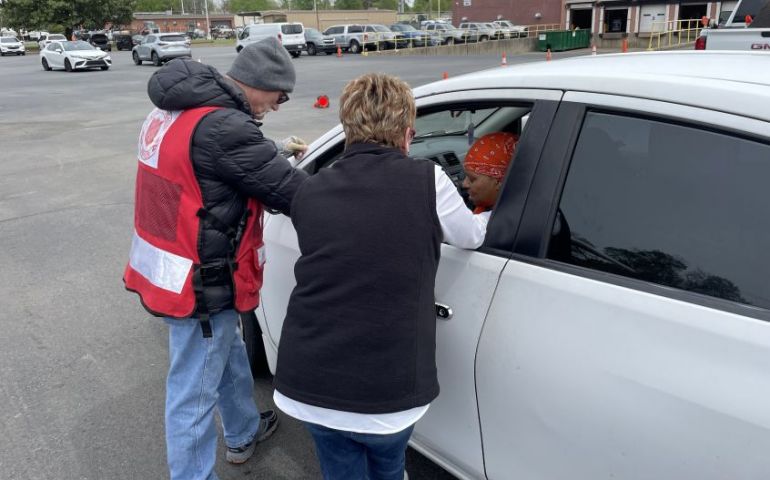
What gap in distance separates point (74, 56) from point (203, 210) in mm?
33284

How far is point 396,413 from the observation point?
181cm

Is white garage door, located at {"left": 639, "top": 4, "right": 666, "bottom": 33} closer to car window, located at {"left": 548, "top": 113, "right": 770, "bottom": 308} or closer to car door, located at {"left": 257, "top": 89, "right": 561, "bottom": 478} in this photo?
car door, located at {"left": 257, "top": 89, "right": 561, "bottom": 478}

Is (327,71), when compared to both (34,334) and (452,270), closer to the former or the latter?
(34,334)

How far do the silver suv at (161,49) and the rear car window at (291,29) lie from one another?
5668 millimetres

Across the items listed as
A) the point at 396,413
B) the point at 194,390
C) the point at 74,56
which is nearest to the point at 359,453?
the point at 396,413

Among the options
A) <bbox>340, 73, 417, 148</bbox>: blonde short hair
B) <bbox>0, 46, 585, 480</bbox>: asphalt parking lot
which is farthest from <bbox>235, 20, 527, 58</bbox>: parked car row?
<bbox>340, 73, 417, 148</bbox>: blonde short hair

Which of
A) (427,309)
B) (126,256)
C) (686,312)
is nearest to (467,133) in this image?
(427,309)

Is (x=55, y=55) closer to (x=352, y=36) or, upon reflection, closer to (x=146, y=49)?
(x=146, y=49)

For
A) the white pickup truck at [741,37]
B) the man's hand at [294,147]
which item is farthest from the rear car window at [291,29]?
the man's hand at [294,147]

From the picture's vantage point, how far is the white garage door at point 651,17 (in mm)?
47688

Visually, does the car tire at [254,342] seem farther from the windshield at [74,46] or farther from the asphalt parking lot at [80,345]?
the windshield at [74,46]

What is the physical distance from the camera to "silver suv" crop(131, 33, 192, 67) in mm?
34062

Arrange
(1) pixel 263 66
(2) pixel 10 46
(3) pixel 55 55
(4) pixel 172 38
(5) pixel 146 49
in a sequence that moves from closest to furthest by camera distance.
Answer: (1) pixel 263 66
(3) pixel 55 55
(5) pixel 146 49
(4) pixel 172 38
(2) pixel 10 46

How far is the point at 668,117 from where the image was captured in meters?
1.71
